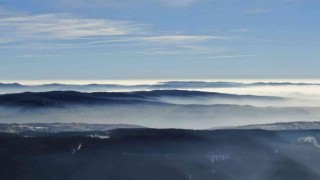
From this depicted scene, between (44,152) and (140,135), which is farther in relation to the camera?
(140,135)

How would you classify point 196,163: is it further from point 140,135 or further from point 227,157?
point 140,135

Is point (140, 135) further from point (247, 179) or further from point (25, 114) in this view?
point (25, 114)

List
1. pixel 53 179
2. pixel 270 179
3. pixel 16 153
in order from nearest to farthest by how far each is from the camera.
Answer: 1. pixel 53 179
2. pixel 270 179
3. pixel 16 153

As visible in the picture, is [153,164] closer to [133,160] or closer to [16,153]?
[133,160]

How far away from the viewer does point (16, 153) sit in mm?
55062

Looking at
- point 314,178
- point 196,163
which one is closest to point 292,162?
point 314,178

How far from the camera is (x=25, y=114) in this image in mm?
126188

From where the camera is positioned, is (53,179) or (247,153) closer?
(53,179)

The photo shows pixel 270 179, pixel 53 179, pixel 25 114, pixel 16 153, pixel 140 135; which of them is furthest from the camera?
pixel 25 114

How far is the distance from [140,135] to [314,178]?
1997 centimetres

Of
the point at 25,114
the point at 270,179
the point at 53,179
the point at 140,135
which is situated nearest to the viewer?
the point at 53,179

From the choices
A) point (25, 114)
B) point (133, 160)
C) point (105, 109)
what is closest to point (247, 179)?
point (133, 160)

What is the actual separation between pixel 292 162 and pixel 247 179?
18.3ft

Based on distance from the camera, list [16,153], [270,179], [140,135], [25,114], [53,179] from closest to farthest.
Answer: [53,179], [270,179], [16,153], [140,135], [25,114]
